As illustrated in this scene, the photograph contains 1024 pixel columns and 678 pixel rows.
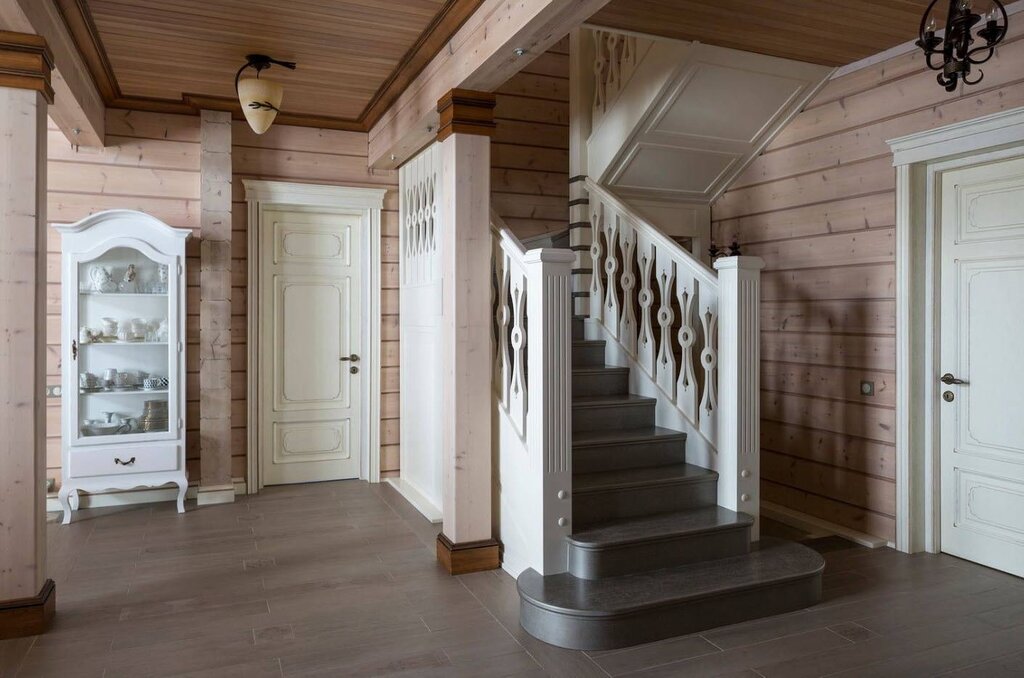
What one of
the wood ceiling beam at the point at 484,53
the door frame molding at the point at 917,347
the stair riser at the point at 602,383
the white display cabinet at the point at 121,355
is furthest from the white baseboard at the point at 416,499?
the door frame molding at the point at 917,347

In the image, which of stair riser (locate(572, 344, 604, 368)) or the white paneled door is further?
stair riser (locate(572, 344, 604, 368))

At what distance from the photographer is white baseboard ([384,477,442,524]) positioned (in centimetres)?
473

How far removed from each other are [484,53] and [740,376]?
1976 mm

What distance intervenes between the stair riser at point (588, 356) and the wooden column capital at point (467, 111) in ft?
4.86

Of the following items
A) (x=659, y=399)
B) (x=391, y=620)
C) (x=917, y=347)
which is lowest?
(x=391, y=620)

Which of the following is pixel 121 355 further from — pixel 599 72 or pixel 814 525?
pixel 814 525

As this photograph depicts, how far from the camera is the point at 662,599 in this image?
119 inches

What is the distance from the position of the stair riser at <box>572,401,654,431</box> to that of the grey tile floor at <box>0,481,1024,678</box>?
950mm

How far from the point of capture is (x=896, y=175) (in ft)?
13.1

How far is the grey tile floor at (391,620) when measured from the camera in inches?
109

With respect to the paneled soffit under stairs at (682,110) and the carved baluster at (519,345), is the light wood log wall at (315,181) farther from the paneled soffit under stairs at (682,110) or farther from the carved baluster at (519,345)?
the carved baluster at (519,345)

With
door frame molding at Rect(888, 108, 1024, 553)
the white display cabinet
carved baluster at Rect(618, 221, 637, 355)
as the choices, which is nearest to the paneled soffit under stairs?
carved baluster at Rect(618, 221, 637, 355)

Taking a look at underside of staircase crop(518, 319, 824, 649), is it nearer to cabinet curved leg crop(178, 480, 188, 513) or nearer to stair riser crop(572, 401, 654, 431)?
stair riser crop(572, 401, 654, 431)

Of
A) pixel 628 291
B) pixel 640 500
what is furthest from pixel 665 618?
pixel 628 291
